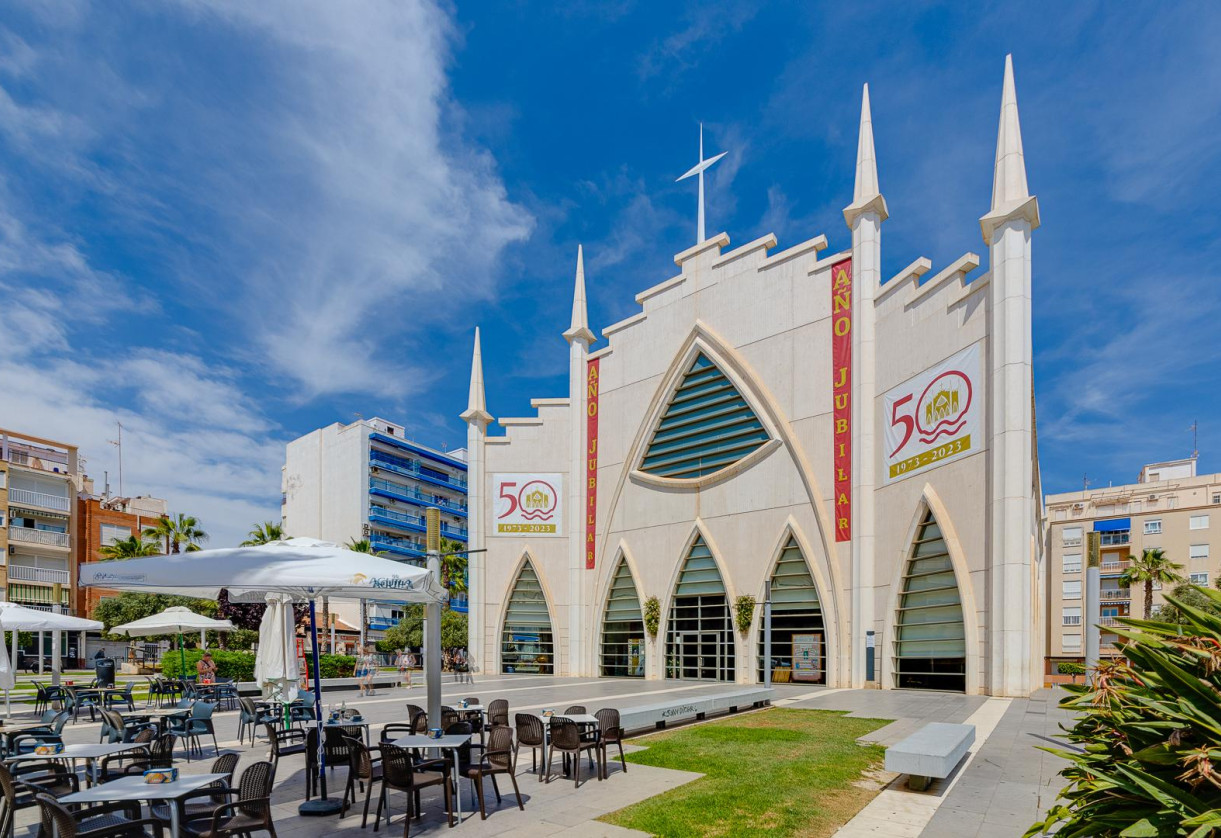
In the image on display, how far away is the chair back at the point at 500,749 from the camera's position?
8320mm

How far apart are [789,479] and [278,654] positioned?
707 inches

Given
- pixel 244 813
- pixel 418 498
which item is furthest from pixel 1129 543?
pixel 244 813

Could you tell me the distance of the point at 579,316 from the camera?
3334 cm

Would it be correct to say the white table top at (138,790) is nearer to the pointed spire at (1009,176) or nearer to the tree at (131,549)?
the pointed spire at (1009,176)

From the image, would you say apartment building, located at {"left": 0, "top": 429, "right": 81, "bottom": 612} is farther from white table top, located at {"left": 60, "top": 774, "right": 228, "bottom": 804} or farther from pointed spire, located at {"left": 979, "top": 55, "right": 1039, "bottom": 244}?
pointed spire, located at {"left": 979, "top": 55, "right": 1039, "bottom": 244}

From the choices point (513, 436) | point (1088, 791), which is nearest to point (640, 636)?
point (513, 436)

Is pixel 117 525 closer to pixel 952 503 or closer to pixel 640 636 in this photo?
pixel 640 636

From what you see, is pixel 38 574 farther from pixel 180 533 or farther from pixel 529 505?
pixel 529 505

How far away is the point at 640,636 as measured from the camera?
30.3m

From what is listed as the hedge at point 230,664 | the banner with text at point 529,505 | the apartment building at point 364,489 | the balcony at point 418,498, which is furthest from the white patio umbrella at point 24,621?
the balcony at point 418,498

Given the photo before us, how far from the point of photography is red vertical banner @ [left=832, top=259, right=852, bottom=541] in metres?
23.8

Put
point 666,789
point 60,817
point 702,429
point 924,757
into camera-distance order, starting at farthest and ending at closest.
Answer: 1. point 702,429
2. point 666,789
3. point 924,757
4. point 60,817

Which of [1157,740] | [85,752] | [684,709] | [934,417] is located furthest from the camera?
[934,417]

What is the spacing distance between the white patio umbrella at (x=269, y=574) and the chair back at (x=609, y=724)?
2.98m
